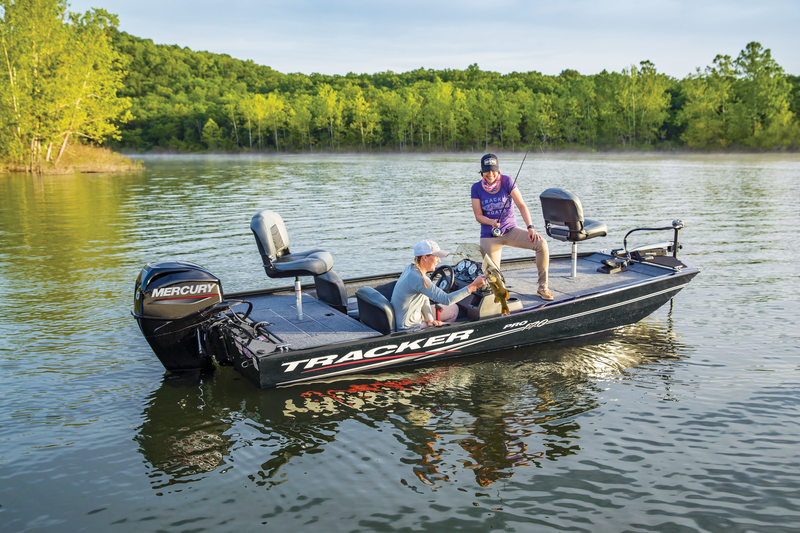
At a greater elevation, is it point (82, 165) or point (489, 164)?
point (82, 165)

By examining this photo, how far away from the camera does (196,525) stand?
3930 millimetres

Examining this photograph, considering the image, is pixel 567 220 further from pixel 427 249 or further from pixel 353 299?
pixel 353 299

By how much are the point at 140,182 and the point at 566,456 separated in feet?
110

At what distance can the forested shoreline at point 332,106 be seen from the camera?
125ft

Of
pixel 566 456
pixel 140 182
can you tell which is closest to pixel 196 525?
pixel 566 456

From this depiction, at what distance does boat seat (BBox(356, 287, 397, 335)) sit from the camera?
611 centimetres

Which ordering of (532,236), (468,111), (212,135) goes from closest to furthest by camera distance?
(532,236) < (468,111) < (212,135)

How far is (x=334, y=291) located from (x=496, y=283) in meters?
2.13

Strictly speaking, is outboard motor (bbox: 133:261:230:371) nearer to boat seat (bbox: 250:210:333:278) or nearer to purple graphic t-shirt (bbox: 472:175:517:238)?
boat seat (bbox: 250:210:333:278)

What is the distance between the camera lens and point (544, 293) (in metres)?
7.25

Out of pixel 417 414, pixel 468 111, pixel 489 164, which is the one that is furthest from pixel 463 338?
pixel 468 111

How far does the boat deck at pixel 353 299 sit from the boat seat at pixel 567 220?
44cm

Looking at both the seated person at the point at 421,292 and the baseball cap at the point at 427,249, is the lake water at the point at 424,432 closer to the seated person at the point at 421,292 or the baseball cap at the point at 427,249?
the seated person at the point at 421,292

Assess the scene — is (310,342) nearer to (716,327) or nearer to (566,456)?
(566,456)
